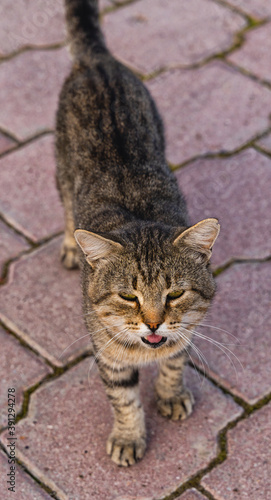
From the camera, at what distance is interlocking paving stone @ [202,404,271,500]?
2629mm

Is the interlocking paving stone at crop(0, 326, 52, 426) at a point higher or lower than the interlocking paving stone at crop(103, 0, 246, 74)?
lower

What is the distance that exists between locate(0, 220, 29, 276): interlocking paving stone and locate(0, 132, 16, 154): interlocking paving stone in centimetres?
66

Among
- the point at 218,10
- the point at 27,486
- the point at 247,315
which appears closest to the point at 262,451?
the point at 247,315

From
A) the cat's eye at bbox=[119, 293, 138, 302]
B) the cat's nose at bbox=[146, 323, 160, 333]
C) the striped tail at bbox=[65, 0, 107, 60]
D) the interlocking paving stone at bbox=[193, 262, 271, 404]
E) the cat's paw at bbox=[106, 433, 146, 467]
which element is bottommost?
the interlocking paving stone at bbox=[193, 262, 271, 404]

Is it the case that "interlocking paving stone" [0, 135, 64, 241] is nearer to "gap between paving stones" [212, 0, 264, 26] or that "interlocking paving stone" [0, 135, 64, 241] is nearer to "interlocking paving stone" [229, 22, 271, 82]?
"interlocking paving stone" [229, 22, 271, 82]

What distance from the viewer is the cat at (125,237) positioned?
242cm

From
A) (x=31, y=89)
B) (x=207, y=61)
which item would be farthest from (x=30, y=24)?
(x=207, y=61)

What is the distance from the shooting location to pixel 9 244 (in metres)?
3.65

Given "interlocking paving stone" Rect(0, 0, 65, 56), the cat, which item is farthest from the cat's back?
"interlocking paving stone" Rect(0, 0, 65, 56)

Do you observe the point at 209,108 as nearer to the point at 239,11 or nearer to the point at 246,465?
the point at 239,11

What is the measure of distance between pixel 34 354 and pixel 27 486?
0.67 meters

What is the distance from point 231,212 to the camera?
380 cm

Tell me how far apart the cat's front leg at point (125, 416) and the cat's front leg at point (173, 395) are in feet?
0.50

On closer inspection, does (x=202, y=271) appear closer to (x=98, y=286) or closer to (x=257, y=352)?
(x=98, y=286)
